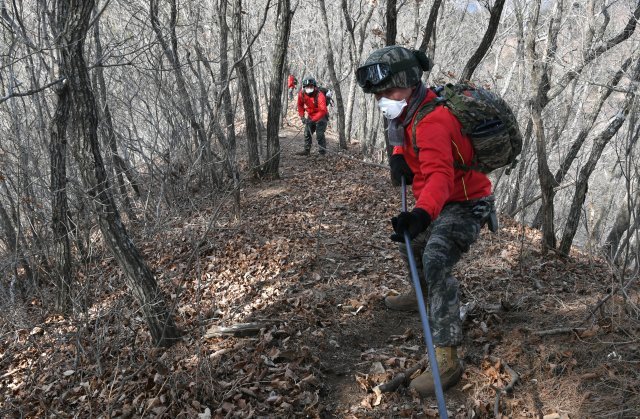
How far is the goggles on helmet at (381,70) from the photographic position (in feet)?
9.66

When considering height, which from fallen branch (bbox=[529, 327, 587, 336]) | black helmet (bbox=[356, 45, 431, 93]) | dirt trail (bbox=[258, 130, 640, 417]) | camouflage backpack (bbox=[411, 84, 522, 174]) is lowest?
dirt trail (bbox=[258, 130, 640, 417])

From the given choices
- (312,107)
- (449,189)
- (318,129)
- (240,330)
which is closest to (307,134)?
(318,129)

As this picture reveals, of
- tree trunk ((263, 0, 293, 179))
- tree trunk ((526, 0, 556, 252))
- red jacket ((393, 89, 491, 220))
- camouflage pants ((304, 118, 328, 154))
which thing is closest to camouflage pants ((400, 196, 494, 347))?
red jacket ((393, 89, 491, 220))

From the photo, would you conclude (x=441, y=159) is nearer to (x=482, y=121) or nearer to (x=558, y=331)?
(x=482, y=121)

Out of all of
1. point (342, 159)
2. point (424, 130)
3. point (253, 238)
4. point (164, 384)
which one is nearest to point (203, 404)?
point (164, 384)

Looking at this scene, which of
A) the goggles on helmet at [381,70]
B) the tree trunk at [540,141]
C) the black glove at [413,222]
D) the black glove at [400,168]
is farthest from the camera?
the tree trunk at [540,141]

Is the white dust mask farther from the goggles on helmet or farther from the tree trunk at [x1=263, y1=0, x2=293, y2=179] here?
the tree trunk at [x1=263, y1=0, x2=293, y2=179]

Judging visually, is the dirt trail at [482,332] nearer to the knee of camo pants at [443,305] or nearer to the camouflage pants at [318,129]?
the knee of camo pants at [443,305]

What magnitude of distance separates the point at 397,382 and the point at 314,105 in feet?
32.7

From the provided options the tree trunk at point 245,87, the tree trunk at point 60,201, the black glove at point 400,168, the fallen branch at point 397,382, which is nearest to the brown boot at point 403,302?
the fallen branch at point 397,382

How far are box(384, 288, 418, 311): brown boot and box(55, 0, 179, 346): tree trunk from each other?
214cm

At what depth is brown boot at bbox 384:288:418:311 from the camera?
4195 millimetres

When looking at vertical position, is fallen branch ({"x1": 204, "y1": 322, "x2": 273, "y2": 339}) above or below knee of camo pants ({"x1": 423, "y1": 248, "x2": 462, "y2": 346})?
below

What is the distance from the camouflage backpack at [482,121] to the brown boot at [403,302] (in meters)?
1.65
